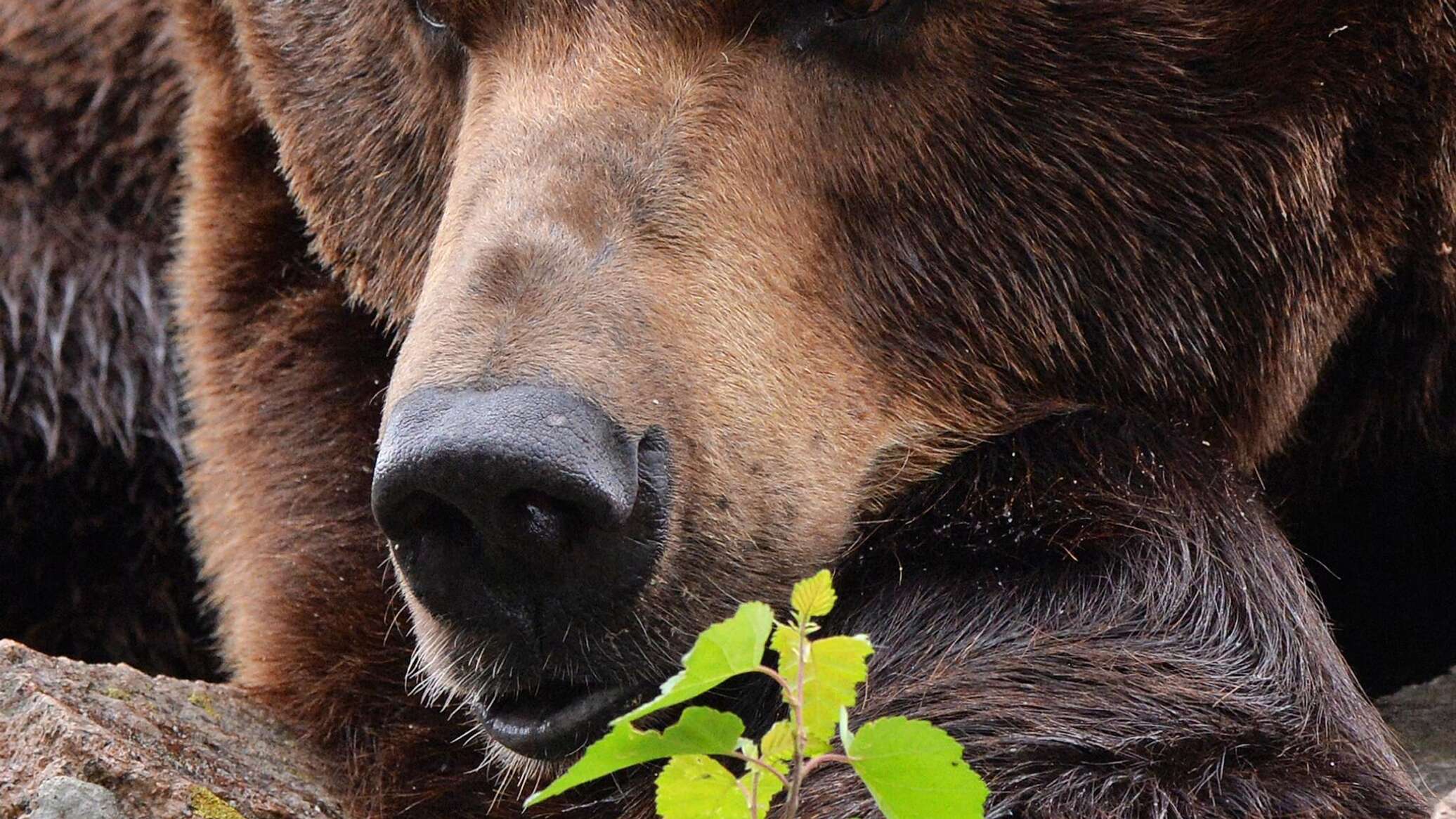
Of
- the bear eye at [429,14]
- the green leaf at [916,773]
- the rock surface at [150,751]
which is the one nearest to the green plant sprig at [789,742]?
the green leaf at [916,773]

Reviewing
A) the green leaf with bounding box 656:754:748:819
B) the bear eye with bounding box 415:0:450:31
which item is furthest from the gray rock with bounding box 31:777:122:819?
the bear eye with bounding box 415:0:450:31

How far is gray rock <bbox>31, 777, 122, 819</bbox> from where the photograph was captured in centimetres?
227

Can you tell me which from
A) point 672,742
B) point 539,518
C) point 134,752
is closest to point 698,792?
point 672,742

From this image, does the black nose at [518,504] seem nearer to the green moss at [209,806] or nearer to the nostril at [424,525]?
the nostril at [424,525]

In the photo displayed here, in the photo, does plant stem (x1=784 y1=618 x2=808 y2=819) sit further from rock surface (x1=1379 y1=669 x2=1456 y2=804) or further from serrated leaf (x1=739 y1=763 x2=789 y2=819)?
rock surface (x1=1379 y1=669 x2=1456 y2=804)

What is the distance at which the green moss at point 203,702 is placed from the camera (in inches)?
117

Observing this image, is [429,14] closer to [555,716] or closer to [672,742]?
[555,716]

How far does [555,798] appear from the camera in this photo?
2.90m

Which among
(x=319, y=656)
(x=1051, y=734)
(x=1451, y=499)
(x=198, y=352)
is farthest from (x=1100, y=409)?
(x=198, y=352)

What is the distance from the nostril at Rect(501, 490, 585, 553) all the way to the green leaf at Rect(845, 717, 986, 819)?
1.74 ft

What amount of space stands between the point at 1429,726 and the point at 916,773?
168 centimetres

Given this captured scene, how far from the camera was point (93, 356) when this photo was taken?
5.03 m

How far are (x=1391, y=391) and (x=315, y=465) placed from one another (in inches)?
76.3

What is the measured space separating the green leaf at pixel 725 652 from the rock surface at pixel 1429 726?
1393mm
